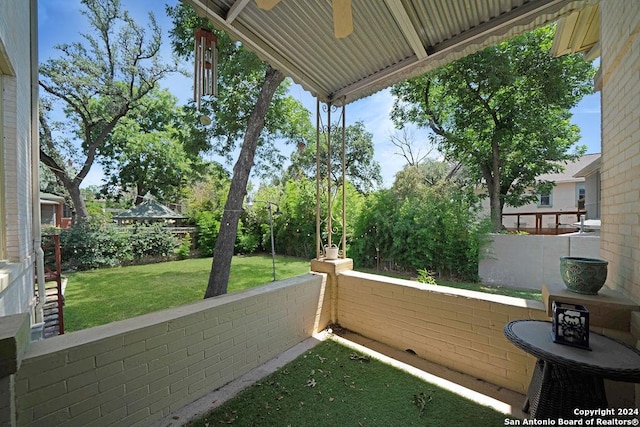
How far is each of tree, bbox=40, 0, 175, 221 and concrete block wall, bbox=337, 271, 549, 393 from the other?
10.1m

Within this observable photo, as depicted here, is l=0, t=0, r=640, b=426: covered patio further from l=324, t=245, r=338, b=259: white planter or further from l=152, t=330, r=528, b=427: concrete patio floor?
l=324, t=245, r=338, b=259: white planter

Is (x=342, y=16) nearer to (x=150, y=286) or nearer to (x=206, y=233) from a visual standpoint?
(x=150, y=286)

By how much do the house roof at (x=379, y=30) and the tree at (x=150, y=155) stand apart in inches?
434

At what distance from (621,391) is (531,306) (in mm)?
578

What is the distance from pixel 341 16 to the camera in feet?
4.12

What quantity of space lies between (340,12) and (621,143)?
6.50 feet

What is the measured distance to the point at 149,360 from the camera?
1.69m

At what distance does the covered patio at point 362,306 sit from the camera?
1.46m

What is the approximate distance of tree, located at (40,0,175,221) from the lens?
8578 mm

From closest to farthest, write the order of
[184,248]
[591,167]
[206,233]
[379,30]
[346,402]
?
[346,402], [379,30], [591,167], [184,248], [206,233]

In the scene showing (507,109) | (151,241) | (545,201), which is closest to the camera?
(507,109)

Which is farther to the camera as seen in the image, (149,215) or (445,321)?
(149,215)

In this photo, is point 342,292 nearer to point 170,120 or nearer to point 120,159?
point 170,120

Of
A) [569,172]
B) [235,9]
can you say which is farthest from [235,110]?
[569,172]
